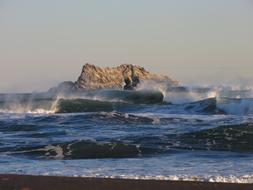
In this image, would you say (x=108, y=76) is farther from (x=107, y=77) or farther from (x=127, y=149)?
(x=127, y=149)

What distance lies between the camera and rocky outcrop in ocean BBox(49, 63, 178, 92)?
2547 inches

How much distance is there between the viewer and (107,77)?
67.8 m

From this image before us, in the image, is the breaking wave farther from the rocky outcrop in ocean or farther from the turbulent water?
the rocky outcrop in ocean

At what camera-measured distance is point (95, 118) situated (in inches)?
849

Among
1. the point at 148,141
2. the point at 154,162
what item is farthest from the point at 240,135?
the point at 154,162

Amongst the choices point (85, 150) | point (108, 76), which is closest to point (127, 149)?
point (85, 150)

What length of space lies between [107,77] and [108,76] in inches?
7.6

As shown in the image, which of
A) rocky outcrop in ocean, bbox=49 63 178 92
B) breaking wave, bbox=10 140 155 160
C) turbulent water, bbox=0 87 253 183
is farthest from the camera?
rocky outcrop in ocean, bbox=49 63 178 92

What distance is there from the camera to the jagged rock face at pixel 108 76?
213ft

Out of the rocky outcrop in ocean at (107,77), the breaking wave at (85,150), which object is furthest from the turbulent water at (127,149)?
the rocky outcrop in ocean at (107,77)

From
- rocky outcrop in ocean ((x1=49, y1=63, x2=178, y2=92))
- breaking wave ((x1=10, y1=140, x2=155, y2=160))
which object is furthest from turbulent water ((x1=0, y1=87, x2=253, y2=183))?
rocky outcrop in ocean ((x1=49, y1=63, x2=178, y2=92))

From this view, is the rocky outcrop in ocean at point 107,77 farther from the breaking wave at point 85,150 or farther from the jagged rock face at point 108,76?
the breaking wave at point 85,150

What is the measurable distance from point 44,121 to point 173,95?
32.9 meters

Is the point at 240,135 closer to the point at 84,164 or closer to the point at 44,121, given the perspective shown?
the point at 84,164
